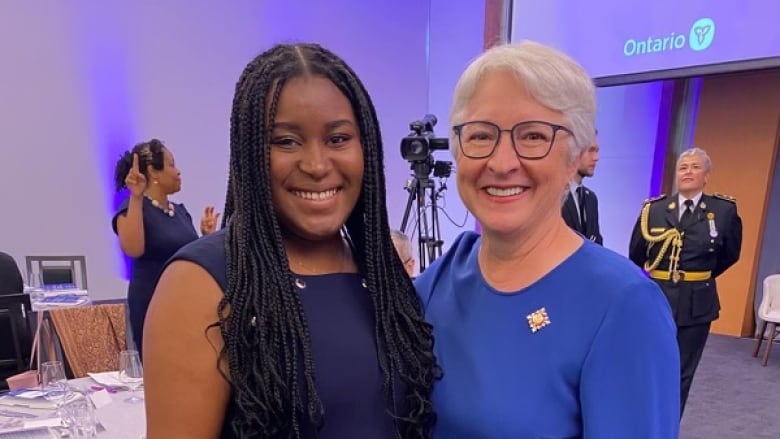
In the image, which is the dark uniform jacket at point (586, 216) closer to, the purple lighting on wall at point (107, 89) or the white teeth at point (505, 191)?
the white teeth at point (505, 191)

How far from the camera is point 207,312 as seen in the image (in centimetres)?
88

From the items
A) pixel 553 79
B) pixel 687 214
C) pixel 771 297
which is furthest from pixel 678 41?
pixel 553 79

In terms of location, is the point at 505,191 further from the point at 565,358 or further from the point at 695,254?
the point at 695,254

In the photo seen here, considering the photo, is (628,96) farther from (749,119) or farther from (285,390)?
(285,390)

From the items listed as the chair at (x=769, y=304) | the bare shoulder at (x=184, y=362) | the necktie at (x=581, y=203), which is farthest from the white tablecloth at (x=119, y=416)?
the chair at (x=769, y=304)

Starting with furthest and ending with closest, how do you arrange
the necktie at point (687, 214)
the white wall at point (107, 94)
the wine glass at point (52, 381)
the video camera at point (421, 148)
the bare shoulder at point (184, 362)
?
the white wall at point (107, 94), the necktie at point (687, 214), the video camera at point (421, 148), the wine glass at point (52, 381), the bare shoulder at point (184, 362)

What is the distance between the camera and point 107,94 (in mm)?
4789

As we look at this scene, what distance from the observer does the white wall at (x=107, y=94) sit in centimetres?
446

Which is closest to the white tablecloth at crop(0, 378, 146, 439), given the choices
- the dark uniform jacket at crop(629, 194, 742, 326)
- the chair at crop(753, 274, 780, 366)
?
the dark uniform jacket at crop(629, 194, 742, 326)

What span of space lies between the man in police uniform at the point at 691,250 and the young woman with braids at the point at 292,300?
292 centimetres

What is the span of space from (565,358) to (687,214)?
3.10 metres

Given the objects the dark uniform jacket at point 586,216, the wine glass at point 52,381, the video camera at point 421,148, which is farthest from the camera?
the dark uniform jacket at point 586,216

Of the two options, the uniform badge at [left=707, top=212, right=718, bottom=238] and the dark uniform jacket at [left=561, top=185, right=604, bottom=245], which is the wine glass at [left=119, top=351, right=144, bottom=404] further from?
the uniform badge at [left=707, top=212, right=718, bottom=238]

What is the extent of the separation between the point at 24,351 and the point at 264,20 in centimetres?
413
